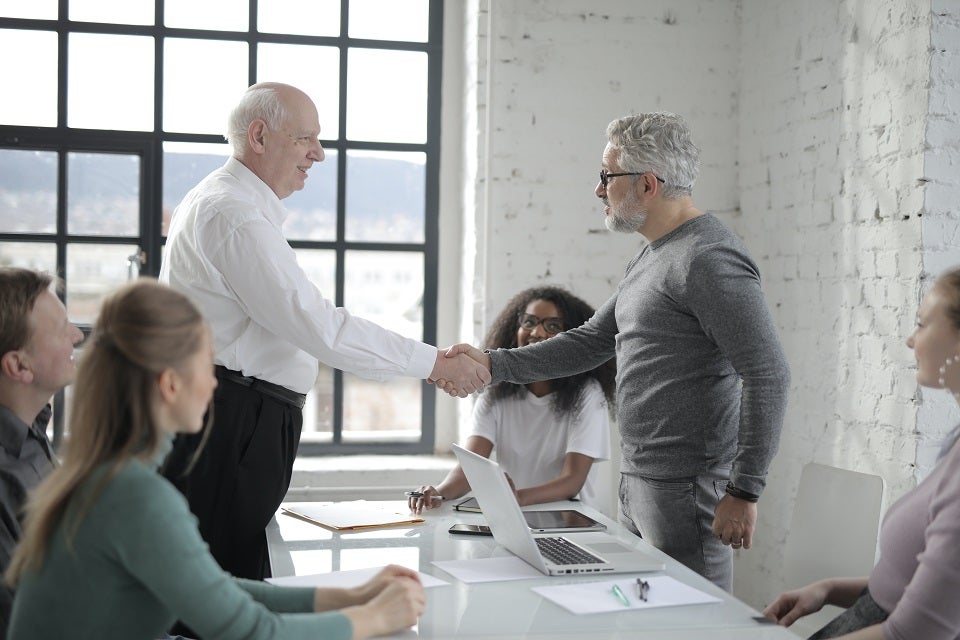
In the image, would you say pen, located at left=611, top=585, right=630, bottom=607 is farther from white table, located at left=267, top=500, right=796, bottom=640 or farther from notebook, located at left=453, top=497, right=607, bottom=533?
notebook, located at left=453, top=497, right=607, bottom=533

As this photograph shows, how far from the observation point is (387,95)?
13.0 ft

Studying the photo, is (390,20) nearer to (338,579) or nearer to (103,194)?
(103,194)

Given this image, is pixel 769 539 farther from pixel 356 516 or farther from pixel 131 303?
pixel 131 303

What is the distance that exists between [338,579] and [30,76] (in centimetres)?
277

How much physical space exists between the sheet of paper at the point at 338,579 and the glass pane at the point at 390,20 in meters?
2.66

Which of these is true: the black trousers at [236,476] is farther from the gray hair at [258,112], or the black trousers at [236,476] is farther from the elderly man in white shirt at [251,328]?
the gray hair at [258,112]

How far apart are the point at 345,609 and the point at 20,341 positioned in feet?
2.65

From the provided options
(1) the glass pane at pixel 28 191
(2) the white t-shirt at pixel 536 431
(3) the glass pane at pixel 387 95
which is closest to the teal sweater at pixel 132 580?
(2) the white t-shirt at pixel 536 431

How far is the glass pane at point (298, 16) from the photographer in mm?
3865

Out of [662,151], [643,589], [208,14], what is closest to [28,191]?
[208,14]

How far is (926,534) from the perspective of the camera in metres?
1.51

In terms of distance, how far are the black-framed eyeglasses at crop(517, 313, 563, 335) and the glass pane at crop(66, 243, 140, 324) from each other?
5.04 feet

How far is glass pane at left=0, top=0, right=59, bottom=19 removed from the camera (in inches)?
145

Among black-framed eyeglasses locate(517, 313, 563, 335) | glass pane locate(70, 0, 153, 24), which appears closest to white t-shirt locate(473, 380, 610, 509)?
black-framed eyeglasses locate(517, 313, 563, 335)
